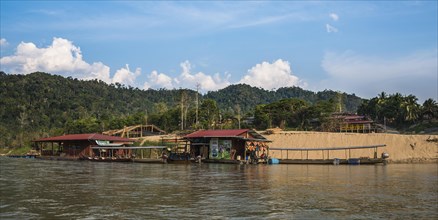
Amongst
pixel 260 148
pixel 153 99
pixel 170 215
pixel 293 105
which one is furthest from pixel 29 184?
pixel 153 99

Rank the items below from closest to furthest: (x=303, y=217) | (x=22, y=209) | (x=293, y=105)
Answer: (x=303, y=217), (x=22, y=209), (x=293, y=105)

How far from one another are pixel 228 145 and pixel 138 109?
95744 mm

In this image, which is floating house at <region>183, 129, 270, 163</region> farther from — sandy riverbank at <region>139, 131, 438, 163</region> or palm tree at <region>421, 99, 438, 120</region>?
palm tree at <region>421, 99, 438, 120</region>

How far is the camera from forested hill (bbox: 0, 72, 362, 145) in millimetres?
89144

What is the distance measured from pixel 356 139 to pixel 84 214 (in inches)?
2053

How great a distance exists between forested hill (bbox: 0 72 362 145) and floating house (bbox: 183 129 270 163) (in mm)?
30521

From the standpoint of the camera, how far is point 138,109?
14125 centimetres

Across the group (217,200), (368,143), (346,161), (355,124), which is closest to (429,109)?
(355,124)

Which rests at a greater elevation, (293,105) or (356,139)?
(293,105)

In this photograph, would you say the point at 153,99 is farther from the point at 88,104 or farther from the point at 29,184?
the point at 29,184

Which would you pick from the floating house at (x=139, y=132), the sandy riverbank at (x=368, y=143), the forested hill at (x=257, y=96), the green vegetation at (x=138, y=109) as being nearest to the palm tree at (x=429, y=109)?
the green vegetation at (x=138, y=109)

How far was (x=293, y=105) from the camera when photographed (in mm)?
81688

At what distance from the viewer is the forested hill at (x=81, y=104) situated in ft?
292

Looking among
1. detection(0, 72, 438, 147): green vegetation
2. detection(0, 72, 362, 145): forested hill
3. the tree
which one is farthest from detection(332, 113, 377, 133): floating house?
the tree
